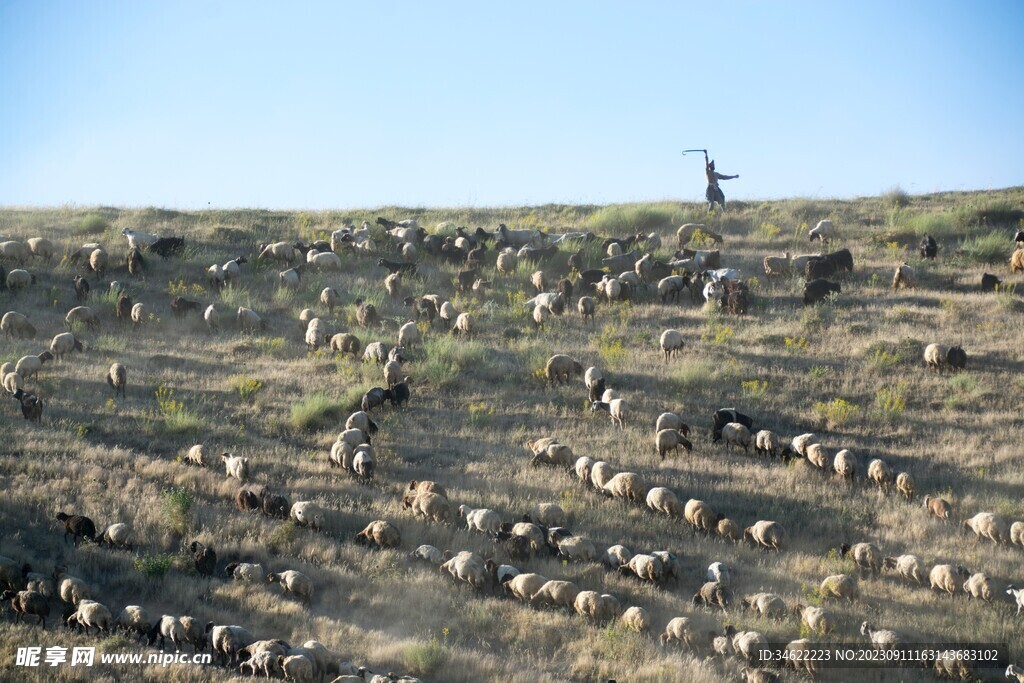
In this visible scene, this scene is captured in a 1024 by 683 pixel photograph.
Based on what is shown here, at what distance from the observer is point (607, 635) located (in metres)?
10.9

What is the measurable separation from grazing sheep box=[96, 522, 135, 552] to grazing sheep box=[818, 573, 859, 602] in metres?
8.57

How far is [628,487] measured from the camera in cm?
1459

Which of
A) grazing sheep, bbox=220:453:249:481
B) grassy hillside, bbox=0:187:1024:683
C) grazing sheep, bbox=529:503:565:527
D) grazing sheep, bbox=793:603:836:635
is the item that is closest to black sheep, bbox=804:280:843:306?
grassy hillside, bbox=0:187:1024:683

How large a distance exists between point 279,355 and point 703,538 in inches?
447

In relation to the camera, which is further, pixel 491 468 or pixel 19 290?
pixel 19 290

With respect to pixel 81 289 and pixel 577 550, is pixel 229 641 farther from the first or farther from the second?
pixel 81 289

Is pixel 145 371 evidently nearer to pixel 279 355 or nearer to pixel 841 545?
pixel 279 355

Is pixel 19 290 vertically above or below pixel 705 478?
above

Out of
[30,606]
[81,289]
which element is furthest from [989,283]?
[81,289]

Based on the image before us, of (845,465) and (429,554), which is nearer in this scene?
(429,554)

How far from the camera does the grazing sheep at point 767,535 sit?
13.3m

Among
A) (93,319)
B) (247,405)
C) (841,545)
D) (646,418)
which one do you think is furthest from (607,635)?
(93,319)

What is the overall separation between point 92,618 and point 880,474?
1099cm

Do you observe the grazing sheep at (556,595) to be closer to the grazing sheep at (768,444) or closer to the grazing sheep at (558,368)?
the grazing sheep at (768,444)
